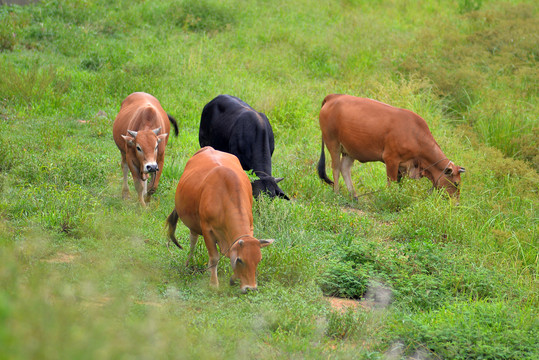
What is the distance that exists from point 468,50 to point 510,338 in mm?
12954

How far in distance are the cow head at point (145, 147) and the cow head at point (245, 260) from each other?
9.56ft

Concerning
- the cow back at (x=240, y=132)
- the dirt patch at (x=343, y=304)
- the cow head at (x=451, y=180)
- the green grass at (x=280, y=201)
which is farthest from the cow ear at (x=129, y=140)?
the cow head at (x=451, y=180)

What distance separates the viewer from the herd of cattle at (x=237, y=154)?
5.75 m

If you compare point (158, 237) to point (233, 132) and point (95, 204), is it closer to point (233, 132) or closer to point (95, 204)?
point (95, 204)

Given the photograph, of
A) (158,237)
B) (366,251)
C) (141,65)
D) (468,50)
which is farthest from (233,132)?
(468,50)

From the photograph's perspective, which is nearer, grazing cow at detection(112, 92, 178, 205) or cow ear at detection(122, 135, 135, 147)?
grazing cow at detection(112, 92, 178, 205)

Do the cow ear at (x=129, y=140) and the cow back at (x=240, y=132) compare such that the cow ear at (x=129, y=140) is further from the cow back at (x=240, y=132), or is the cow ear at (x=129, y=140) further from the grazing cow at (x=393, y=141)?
the grazing cow at (x=393, y=141)

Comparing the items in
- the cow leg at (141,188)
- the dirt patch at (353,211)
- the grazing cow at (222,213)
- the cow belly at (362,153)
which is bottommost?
the dirt patch at (353,211)

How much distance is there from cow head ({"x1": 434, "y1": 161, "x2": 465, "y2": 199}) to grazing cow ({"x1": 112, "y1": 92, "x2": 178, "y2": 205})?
431 cm

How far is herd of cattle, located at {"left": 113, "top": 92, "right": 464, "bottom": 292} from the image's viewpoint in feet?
18.9

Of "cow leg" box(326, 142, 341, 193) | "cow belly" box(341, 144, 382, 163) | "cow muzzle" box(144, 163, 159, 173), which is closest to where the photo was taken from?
"cow muzzle" box(144, 163, 159, 173)

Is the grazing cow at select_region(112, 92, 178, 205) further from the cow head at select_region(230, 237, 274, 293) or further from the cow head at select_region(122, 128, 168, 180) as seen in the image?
the cow head at select_region(230, 237, 274, 293)

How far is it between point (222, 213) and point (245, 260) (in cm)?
58

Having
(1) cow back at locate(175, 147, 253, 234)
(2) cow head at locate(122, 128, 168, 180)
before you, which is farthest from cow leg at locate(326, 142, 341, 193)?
(1) cow back at locate(175, 147, 253, 234)
